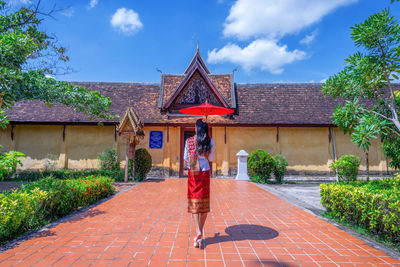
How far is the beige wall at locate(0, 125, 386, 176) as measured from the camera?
43.2ft

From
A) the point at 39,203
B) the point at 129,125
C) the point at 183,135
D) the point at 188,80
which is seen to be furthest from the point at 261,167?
the point at 39,203

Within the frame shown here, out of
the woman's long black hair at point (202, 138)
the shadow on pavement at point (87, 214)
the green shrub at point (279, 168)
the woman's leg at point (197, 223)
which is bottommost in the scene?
the shadow on pavement at point (87, 214)

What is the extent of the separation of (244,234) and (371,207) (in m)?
2.31

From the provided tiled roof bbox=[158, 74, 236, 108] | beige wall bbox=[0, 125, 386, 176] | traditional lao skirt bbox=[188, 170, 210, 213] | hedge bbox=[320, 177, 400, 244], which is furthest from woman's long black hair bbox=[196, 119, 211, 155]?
tiled roof bbox=[158, 74, 236, 108]

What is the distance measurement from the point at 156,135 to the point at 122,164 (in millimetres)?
2818

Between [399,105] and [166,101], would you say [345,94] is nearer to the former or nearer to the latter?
[399,105]

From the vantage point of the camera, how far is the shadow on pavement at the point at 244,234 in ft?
11.9

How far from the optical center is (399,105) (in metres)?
5.20

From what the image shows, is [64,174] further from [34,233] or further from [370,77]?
[370,77]

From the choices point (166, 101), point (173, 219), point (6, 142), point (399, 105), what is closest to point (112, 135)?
point (166, 101)

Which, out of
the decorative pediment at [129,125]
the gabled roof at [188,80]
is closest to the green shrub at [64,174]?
the decorative pediment at [129,125]

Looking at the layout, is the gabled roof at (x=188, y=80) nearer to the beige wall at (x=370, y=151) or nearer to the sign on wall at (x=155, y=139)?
the sign on wall at (x=155, y=139)

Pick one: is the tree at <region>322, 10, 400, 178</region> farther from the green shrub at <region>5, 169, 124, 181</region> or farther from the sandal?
the green shrub at <region>5, 169, 124, 181</region>

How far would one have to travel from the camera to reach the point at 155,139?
43.8 feet
